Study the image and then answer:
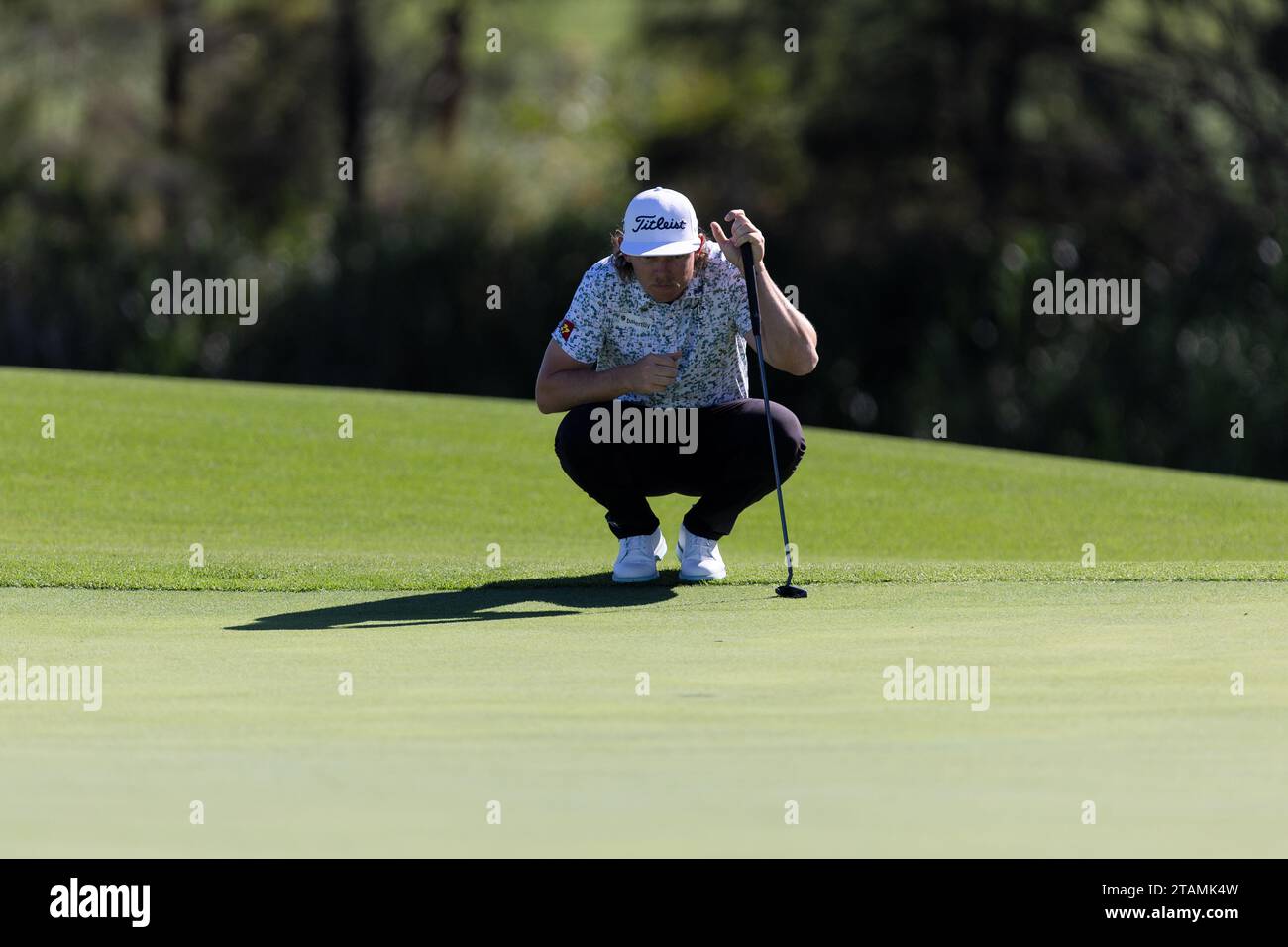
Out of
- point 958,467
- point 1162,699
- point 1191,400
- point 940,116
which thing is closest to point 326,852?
point 1162,699

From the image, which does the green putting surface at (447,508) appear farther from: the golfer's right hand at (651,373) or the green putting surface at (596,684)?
the golfer's right hand at (651,373)

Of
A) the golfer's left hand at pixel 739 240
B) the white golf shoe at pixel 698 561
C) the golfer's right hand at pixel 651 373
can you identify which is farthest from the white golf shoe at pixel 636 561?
the golfer's left hand at pixel 739 240

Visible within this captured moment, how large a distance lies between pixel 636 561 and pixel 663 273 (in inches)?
43.1

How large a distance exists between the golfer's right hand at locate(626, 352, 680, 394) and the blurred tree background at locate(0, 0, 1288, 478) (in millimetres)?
16518

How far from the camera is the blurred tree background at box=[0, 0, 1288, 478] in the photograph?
26469 mm

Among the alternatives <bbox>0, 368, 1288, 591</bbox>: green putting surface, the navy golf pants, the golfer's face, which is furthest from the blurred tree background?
the golfer's face

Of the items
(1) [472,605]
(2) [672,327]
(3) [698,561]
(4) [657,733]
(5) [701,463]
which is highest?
(2) [672,327]

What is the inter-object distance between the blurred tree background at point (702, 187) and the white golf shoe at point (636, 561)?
16265 millimetres

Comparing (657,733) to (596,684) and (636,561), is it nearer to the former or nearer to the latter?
(596,684)

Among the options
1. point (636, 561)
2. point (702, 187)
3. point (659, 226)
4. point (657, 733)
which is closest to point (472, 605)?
point (636, 561)

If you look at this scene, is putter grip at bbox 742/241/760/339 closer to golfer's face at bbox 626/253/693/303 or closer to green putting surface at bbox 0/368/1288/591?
golfer's face at bbox 626/253/693/303

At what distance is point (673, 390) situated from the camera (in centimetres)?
791

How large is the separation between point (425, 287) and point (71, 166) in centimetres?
1046

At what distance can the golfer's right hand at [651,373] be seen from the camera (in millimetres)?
7410
